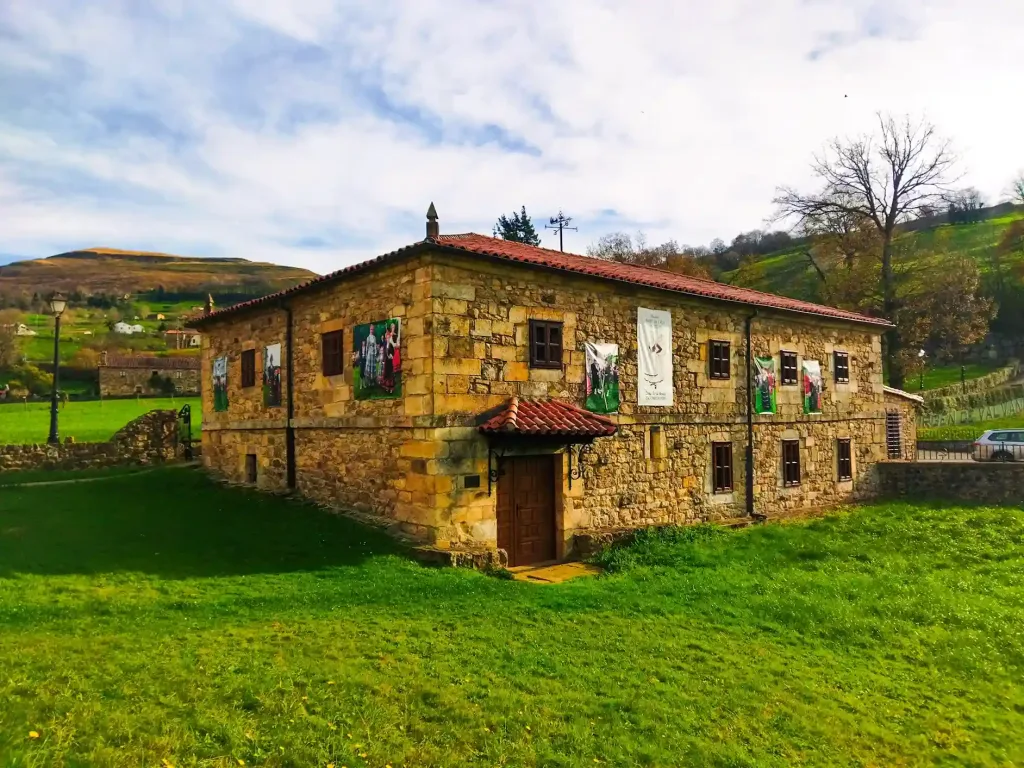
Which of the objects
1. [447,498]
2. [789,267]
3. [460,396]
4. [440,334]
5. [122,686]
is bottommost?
[122,686]

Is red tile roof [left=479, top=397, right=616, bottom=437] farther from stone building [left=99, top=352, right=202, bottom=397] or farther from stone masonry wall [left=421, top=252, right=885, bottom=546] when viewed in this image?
stone building [left=99, top=352, right=202, bottom=397]

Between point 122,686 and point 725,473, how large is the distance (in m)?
14.0

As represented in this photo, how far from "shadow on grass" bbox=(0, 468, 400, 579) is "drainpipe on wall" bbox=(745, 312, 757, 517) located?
9.79 m

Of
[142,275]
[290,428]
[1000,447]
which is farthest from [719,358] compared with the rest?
[142,275]

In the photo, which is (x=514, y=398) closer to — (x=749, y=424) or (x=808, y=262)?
(x=749, y=424)

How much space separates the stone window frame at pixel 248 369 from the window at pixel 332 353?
3.77 meters

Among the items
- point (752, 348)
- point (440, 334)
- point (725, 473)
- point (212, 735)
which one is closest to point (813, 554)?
point (725, 473)

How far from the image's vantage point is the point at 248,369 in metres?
17.8

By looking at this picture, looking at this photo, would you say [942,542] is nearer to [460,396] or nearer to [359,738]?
[460,396]

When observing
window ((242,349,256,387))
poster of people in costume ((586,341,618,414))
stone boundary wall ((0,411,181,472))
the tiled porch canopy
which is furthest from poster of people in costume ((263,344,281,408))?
stone boundary wall ((0,411,181,472))

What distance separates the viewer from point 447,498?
467 inches

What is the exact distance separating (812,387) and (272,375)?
14.8 metres

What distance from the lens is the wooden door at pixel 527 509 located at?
510 inches

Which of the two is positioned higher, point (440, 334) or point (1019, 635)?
point (440, 334)
